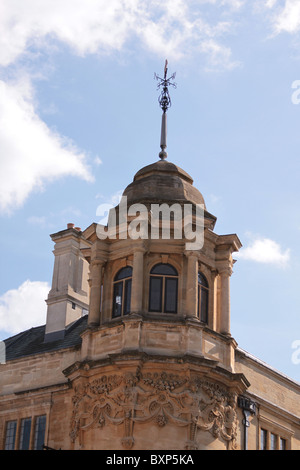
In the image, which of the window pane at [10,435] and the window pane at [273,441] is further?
the window pane at [273,441]

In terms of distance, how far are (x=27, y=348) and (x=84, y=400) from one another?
583 cm

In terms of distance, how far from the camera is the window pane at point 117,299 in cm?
3284

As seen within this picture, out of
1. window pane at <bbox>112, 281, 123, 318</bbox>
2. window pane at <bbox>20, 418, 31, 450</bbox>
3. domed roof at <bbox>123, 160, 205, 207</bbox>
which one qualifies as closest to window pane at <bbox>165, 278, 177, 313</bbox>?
window pane at <bbox>112, 281, 123, 318</bbox>

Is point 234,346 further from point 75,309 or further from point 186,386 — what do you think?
point 75,309

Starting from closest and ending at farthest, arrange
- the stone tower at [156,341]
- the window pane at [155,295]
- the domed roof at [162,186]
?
the stone tower at [156,341]
the window pane at [155,295]
the domed roof at [162,186]

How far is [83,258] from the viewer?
37.9 meters

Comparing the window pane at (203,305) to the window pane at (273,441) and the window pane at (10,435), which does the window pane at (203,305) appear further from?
the window pane at (10,435)

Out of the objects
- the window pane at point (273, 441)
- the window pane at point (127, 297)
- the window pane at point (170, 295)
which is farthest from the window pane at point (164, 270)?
the window pane at point (273, 441)

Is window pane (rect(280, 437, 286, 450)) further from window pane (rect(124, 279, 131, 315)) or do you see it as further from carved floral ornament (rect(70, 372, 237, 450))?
window pane (rect(124, 279, 131, 315))

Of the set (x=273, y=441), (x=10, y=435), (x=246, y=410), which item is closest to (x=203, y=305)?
(x=246, y=410)

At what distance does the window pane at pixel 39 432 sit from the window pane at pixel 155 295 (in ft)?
16.8

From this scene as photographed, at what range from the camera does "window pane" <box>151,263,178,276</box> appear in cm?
3284

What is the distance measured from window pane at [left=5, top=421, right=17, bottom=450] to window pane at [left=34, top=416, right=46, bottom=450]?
897mm
